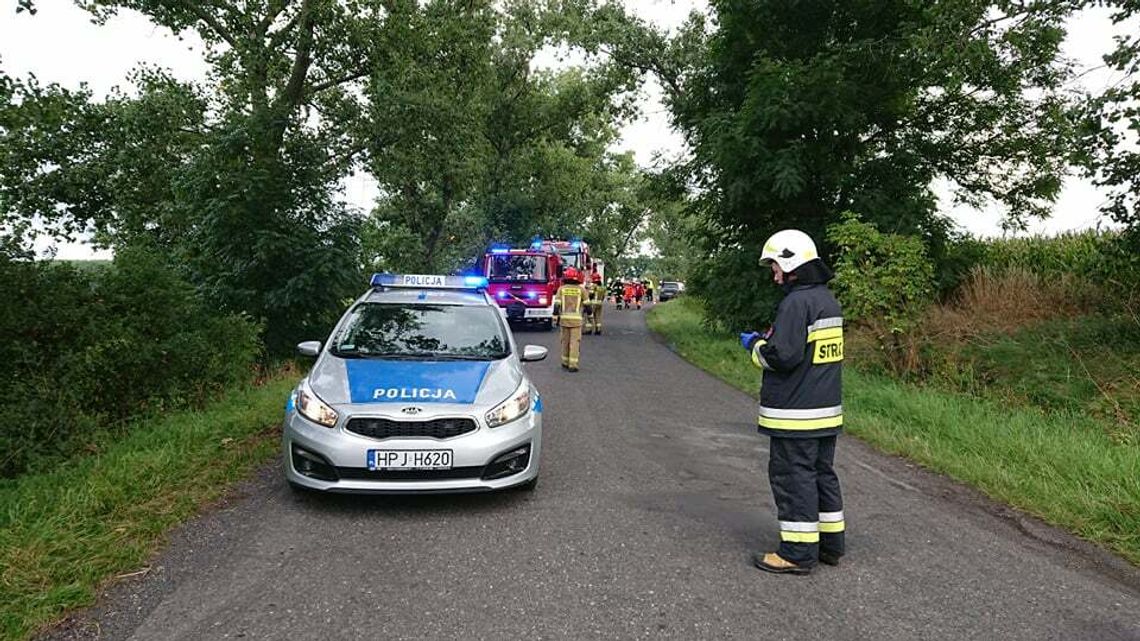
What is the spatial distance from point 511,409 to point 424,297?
6.75 feet

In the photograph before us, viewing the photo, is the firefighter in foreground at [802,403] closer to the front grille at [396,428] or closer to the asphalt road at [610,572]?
the asphalt road at [610,572]

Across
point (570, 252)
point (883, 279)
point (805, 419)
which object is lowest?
point (805, 419)

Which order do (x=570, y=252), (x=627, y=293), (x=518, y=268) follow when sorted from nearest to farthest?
1. (x=518, y=268)
2. (x=570, y=252)
3. (x=627, y=293)

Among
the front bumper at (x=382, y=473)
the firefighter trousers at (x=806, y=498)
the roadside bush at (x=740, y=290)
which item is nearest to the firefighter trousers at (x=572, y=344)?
the roadside bush at (x=740, y=290)

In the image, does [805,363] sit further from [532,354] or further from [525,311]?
[525,311]

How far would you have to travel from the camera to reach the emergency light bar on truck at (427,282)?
7.12 m

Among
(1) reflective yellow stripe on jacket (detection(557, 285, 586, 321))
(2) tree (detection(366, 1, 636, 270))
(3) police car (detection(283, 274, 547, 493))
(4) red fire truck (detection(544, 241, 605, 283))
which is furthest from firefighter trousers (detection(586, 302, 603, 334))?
(3) police car (detection(283, 274, 547, 493))

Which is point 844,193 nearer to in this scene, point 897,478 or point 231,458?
point 897,478

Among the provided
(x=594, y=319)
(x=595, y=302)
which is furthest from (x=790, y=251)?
(x=594, y=319)

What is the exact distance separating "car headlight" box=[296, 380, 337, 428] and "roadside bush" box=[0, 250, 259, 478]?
2.48 metres

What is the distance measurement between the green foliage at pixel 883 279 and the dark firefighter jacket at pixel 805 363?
27.1 ft

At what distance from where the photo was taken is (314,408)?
5.11 meters

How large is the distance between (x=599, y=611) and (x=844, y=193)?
1539 cm

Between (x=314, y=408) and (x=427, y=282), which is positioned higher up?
(x=427, y=282)
